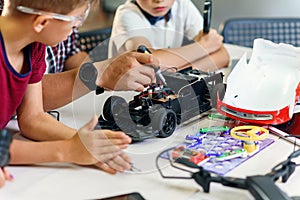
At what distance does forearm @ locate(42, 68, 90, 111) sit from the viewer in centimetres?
112

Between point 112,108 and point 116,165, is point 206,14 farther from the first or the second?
point 116,165

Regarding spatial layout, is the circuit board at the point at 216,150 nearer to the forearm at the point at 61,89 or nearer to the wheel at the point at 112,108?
the wheel at the point at 112,108

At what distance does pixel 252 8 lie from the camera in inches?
103

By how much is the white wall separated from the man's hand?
5.23ft

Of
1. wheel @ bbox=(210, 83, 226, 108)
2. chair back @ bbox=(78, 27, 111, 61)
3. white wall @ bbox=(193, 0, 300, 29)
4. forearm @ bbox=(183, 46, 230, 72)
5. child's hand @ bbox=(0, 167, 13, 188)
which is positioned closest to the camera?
child's hand @ bbox=(0, 167, 13, 188)

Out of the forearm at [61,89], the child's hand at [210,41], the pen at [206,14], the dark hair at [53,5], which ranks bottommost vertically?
the forearm at [61,89]

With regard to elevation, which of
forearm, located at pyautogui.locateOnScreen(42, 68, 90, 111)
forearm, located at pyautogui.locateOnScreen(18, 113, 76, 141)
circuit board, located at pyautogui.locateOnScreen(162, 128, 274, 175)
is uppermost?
forearm, located at pyautogui.locateOnScreen(42, 68, 90, 111)

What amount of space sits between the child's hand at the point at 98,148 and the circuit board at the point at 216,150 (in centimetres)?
9

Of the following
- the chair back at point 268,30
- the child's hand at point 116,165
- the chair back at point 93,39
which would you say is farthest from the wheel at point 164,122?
the chair back at point 268,30

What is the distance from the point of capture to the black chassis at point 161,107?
3.12 ft

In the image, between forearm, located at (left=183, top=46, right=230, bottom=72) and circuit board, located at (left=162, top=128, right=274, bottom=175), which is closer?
circuit board, located at (left=162, top=128, right=274, bottom=175)

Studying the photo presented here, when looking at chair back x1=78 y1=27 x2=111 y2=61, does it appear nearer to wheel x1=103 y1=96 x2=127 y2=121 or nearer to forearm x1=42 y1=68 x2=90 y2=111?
forearm x1=42 y1=68 x2=90 y2=111

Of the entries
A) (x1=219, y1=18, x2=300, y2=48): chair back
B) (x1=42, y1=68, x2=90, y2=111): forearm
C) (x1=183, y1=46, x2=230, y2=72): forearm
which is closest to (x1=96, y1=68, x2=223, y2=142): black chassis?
(x1=42, y1=68, x2=90, y2=111): forearm

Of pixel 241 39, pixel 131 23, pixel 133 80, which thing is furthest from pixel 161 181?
pixel 241 39
